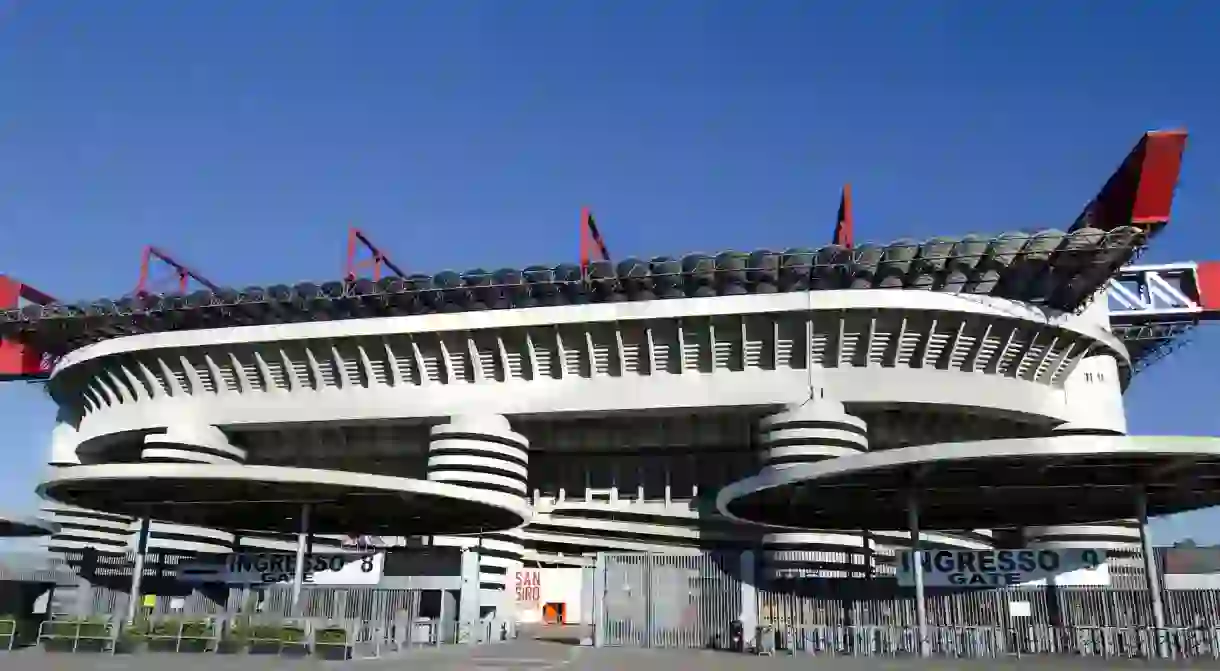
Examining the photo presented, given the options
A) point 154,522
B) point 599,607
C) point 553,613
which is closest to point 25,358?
point 154,522

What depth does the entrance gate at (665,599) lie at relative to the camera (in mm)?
26859

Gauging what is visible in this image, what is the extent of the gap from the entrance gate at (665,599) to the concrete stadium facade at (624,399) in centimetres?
1016

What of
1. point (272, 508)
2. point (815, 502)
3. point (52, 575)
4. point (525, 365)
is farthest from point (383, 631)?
point (525, 365)

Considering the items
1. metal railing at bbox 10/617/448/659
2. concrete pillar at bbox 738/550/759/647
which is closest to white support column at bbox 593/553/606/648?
concrete pillar at bbox 738/550/759/647

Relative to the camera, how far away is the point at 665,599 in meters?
27.6

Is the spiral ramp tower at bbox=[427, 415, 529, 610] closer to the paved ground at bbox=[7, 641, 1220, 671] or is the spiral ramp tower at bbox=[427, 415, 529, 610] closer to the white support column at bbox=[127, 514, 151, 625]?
the white support column at bbox=[127, 514, 151, 625]

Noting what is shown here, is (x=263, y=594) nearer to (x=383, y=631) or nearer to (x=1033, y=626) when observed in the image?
(x=383, y=631)

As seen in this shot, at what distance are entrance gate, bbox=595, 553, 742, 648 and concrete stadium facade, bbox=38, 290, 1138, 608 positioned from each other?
10164 mm

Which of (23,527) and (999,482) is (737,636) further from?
(23,527)

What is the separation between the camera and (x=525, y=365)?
4638 cm

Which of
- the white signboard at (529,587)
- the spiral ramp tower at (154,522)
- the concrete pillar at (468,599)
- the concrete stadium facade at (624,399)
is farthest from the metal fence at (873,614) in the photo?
the spiral ramp tower at (154,522)

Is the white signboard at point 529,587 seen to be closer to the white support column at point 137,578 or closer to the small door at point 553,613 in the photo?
the small door at point 553,613

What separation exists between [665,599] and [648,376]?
61.3 ft

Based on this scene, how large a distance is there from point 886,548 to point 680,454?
1220 cm
